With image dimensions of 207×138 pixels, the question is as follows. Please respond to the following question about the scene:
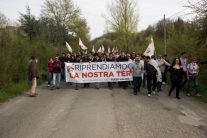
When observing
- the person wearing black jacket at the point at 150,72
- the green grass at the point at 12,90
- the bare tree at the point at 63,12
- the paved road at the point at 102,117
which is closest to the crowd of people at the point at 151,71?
the person wearing black jacket at the point at 150,72

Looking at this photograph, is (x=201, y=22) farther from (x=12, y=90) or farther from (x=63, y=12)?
(x=63, y=12)

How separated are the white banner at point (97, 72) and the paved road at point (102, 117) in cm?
393

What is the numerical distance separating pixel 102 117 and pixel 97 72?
10.1m

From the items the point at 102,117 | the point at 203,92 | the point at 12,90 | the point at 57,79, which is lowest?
the point at 102,117

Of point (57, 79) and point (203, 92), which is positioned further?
point (57, 79)

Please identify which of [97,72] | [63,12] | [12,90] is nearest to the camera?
[12,90]

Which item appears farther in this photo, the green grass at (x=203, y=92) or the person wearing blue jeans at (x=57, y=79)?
the person wearing blue jeans at (x=57, y=79)

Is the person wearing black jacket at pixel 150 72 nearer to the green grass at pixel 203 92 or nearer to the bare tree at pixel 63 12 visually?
the green grass at pixel 203 92

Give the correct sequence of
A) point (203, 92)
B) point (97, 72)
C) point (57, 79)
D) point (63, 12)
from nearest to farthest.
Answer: point (203, 92) → point (57, 79) → point (97, 72) → point (63, 12)

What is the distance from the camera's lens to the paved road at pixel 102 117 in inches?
409

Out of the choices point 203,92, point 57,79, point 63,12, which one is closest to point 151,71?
point 203,92

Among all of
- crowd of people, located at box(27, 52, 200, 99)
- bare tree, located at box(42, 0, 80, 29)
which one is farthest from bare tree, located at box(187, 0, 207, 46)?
bare tree, located at box(42, 0, 80, 29)

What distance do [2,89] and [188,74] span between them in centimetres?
919

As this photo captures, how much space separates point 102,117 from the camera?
12.6 metres
